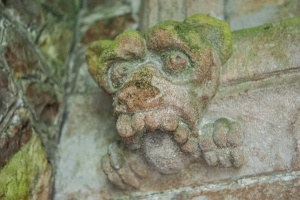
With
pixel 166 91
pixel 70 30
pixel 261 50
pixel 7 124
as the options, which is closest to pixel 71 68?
pixel 70 30

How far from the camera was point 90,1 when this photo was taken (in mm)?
2115

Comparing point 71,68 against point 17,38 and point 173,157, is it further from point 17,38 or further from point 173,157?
point 173,157

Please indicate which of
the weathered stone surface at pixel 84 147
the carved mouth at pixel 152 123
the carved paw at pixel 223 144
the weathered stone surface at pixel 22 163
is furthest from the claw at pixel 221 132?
the weathered stone surface at pixel 22 163

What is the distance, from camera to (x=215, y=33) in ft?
4.79

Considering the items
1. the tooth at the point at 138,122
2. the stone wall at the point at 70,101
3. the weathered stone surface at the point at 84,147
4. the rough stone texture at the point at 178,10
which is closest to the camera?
the tooth at the point at 138,122

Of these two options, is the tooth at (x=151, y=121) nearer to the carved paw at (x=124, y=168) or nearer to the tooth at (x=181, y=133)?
the tooth at (x=181, y=133)

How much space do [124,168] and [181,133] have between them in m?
0.26

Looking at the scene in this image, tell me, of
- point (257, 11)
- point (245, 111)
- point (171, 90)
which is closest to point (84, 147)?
point (171, 90)

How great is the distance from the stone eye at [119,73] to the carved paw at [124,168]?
9.3 inches

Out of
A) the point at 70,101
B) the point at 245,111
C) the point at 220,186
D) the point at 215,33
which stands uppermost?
the point at 215,33

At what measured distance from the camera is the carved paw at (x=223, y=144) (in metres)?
1.43

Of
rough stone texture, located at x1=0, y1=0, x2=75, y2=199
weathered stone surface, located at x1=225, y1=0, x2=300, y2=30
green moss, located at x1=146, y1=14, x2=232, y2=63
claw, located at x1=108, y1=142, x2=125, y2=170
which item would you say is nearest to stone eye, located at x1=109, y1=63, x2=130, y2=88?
green moss, located at x1=146, y1=14, x2=232, y2=63

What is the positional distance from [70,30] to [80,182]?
0.70 metres

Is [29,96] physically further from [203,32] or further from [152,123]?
[203,32]
